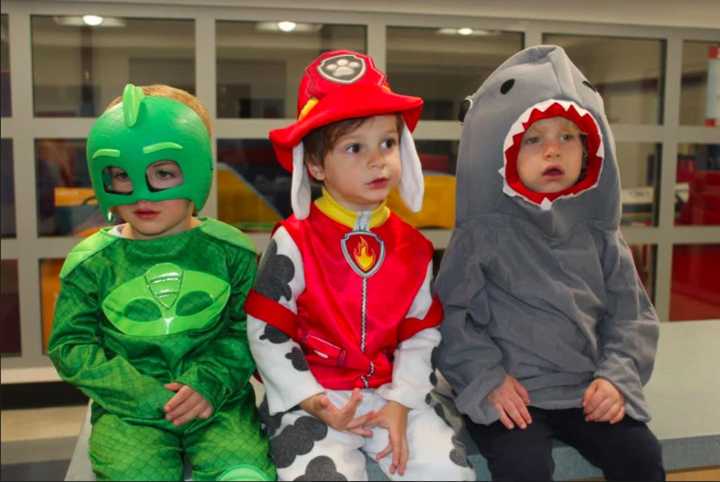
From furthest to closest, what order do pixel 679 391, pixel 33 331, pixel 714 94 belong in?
pixel 33 331 → pixel 714 94 → pixel 679 391

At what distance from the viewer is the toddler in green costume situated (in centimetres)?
111

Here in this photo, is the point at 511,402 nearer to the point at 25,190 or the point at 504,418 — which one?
the point at 504,418

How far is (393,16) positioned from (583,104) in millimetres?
2195

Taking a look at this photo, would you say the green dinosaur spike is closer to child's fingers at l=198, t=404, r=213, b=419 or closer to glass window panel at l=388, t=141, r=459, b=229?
child's fingers at l=198, t=404, r=213, b=419

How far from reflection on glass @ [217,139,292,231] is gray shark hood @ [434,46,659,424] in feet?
6.99

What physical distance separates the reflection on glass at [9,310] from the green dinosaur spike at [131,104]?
2378 millimetres

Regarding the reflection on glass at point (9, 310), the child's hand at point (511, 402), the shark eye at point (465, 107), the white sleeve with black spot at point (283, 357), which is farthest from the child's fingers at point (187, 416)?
the reflection on glass at point (9, 310)

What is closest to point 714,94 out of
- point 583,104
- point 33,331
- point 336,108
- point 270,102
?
point 583,104

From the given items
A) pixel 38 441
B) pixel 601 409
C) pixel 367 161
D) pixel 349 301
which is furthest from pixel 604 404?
pixel 38 441

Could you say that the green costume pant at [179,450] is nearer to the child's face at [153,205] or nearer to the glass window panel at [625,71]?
the child's face at [153,205]

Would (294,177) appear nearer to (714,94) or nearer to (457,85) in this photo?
(714,94)

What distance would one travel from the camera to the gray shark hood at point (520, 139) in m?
1.28

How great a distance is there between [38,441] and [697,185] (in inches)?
137

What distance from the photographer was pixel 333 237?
47.9 inches
